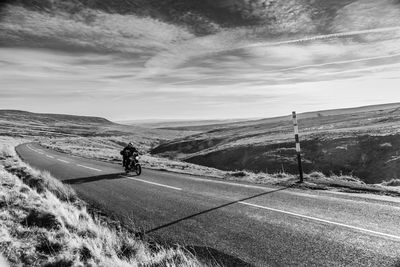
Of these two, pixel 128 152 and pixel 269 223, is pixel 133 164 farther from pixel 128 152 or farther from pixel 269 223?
pixel 269 223

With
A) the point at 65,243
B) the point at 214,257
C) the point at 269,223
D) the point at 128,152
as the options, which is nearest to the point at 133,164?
the point at 128,152

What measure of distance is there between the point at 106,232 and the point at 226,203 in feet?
12.0

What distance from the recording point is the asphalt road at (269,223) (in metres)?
5.20

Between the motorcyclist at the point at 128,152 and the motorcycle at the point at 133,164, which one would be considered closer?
the motorcycle at the point at 133,164

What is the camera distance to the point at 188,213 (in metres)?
8.28

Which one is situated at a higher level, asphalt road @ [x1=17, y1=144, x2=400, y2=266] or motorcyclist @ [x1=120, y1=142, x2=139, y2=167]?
motorcyclist @ [x1=120, y1=142, x2=139, y2=167]

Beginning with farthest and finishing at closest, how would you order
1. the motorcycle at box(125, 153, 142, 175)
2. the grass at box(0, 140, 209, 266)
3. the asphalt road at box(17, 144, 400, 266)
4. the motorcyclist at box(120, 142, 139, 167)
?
1. the motorcyclist at box(120, 142, 139, 167)
2. the motorcycle at box(125, 153, 142, 175)
3. the asphalt road at box(17, 144, 400, 266)
4. the grass at box(0, 140, 209, 266)

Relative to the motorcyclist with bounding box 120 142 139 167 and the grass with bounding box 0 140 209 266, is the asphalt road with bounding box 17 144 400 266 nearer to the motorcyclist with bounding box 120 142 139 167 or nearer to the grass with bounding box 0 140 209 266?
the grass with bounding box 0 140 209 266

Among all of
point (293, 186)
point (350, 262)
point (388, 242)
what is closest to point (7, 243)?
point (350, 262)

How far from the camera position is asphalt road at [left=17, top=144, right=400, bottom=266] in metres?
5.20

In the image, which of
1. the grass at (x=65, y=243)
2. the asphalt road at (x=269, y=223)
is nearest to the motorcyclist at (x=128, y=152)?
the asphalt road at (x=269, y=223)

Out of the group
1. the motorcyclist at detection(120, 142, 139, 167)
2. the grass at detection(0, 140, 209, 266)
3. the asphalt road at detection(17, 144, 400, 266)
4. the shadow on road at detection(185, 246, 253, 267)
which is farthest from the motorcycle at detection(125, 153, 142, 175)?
the shadow on road at detection(185, 246, 253, 267)

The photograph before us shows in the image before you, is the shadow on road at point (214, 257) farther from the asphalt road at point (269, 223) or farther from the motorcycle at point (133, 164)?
the motorcycle at point (133, 164)

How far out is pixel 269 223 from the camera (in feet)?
23.0
